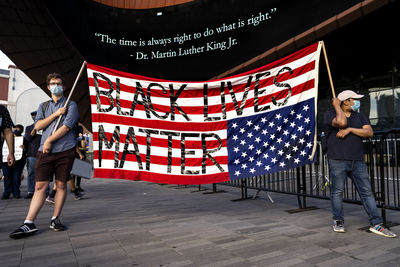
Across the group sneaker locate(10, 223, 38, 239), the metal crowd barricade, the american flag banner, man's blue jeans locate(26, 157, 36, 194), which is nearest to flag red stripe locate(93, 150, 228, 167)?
the american flag banner

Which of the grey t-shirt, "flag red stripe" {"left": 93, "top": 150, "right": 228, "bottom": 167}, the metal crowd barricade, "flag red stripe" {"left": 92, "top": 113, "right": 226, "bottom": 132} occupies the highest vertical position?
"flag red stripe" {"left": 92, "top": 113, "right": 226, "bottom": 132}

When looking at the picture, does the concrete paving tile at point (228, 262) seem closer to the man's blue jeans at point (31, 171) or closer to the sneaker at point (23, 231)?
the sneaker at point (23, 231)

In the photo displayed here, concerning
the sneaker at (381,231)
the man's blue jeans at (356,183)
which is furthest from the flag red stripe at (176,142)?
the sneaker at (381,231)

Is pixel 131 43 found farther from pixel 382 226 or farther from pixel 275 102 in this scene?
pixel 382 226

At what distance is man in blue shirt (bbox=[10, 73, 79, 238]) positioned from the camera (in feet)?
11.9

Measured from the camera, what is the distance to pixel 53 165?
3787 mm

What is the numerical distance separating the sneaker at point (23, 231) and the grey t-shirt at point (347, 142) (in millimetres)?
4274

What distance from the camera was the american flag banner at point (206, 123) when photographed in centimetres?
414

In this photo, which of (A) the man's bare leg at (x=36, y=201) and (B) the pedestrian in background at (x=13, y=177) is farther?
(B) the pedestrian in background at (x=13, y=177)

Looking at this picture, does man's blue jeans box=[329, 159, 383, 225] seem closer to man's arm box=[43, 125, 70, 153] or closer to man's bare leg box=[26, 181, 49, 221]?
man's arm box=[43, 125, 70, 153]

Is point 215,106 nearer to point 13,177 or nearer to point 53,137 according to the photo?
point 53,137

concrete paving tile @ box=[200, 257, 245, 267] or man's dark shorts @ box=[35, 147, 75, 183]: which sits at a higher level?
man's dark shorts @ box=[35, 147, 75, 183]

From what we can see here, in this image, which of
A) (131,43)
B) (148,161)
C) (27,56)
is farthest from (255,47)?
(27,56)

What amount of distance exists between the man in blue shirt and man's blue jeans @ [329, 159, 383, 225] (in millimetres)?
3762
